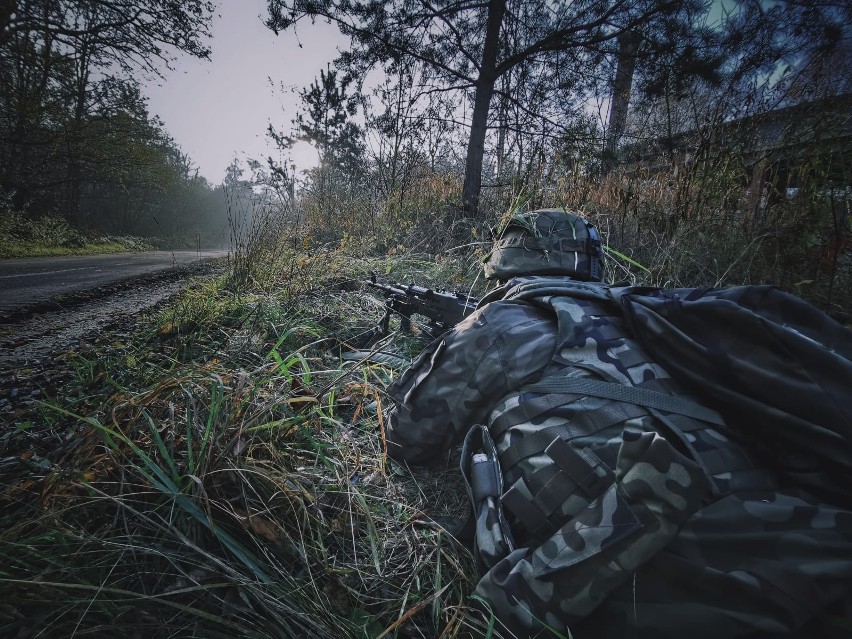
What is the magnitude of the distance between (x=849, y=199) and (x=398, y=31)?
5.65 metres

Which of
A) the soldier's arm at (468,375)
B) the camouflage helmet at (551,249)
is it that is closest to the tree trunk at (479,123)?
the camouflage helmet at (551,249)

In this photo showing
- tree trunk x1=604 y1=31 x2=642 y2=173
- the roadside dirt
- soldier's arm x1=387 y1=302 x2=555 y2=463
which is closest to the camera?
soldier's arm x1=387 y1=302 x2=555 y2=463

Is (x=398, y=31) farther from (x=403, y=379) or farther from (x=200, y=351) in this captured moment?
(x=403, y=379)

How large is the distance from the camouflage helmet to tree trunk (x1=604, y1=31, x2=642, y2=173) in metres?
3.79

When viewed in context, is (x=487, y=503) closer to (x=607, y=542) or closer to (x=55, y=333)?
(x=607, y=542)

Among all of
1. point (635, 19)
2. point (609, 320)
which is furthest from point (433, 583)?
point (635, 19)

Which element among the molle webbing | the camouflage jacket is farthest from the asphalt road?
the molle webbing

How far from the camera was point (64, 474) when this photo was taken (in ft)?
3.71

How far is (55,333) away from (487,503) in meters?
3.54

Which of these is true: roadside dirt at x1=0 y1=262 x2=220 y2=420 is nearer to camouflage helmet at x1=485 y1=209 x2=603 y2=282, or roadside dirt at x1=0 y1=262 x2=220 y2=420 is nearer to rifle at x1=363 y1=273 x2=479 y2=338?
rifle at x1=363 y1=273 x2=479 y2=338

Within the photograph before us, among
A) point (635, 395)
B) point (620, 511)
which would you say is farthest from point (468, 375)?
point (620, 511)

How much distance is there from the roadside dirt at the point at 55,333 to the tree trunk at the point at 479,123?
442 centimetres

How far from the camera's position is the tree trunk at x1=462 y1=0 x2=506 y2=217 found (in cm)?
546

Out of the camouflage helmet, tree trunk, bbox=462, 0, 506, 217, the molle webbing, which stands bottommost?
the molle webbing
